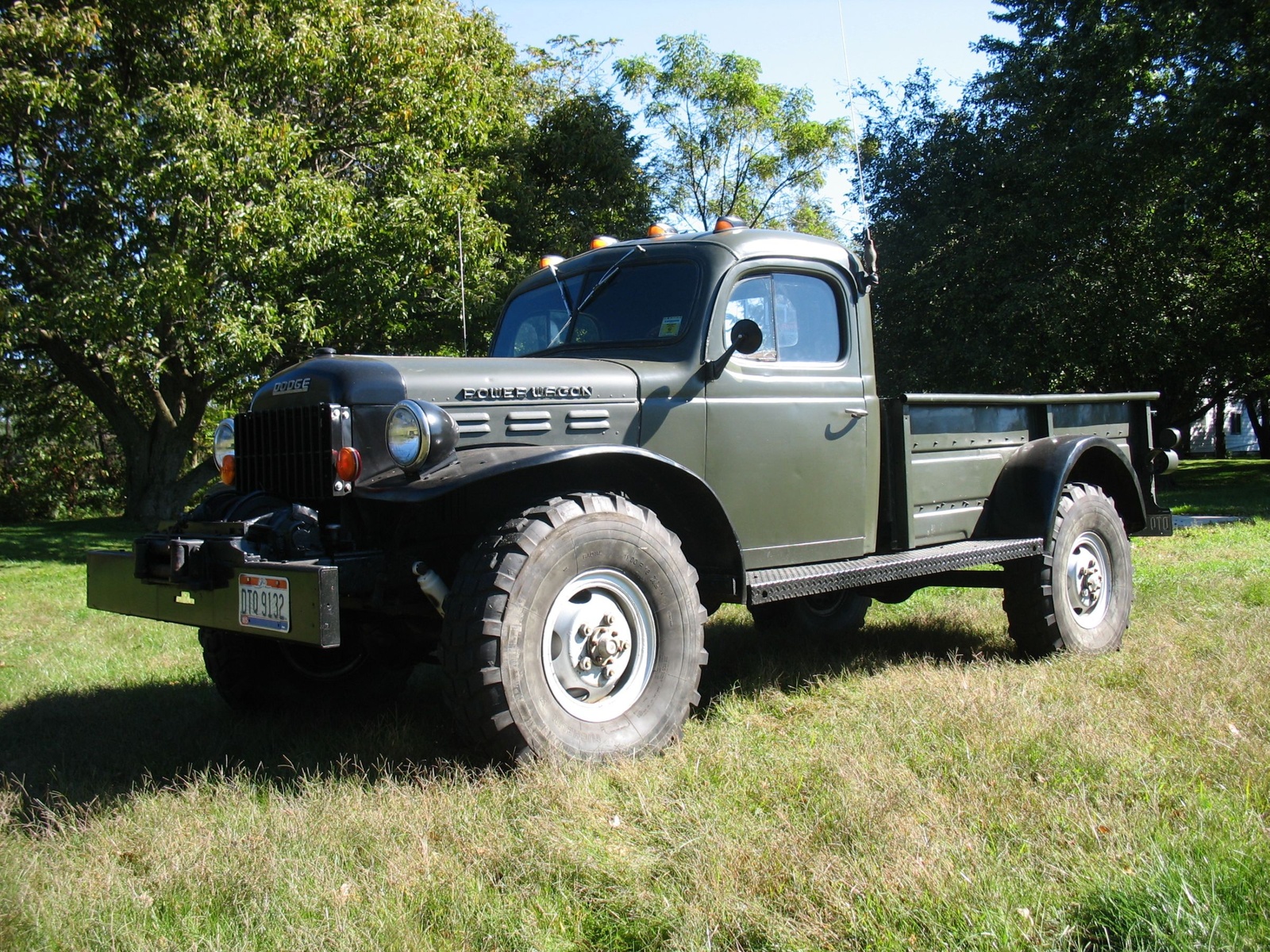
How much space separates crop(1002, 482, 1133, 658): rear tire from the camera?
5.62 meters

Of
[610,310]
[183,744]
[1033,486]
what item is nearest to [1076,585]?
[1033,486]

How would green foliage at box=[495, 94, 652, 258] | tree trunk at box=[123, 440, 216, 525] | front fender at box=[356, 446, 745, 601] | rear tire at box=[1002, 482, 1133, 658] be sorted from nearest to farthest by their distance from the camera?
1. front fender at box=[356, 446, 745, 601]
2. rear tire at box=[1002, 482, 1133, 658]
3. tree trunk at box=[123, 440, 216, 525]
4. green foliage at box=[495, 94, 652, 258]

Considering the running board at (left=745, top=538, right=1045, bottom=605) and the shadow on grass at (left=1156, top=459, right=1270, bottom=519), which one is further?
the shadow on grass at (left=1156, top=459, right=1270, bottom=519)

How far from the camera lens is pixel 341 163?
14.4 meters

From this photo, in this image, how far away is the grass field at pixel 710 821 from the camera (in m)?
2.56

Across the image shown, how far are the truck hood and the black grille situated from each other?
60mm

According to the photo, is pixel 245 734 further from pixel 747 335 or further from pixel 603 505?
pixel 747 335

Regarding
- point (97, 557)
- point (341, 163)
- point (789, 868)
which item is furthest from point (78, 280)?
point (789, 868)

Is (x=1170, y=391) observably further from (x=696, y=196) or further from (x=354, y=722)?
(x=354, y=722)

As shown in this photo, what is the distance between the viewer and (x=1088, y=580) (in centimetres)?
597

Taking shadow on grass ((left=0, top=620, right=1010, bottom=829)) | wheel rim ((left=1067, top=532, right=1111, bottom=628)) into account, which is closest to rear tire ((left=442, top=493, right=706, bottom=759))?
shadow on grass ((left=0, top=620, right=1010, bottom=829))

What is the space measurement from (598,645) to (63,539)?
15.5 meters

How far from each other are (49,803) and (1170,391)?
2644 cm

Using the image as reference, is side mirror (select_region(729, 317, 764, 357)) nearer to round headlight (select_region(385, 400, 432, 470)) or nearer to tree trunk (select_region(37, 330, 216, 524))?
round headlight (select_region(385, 400, 432, 470))
